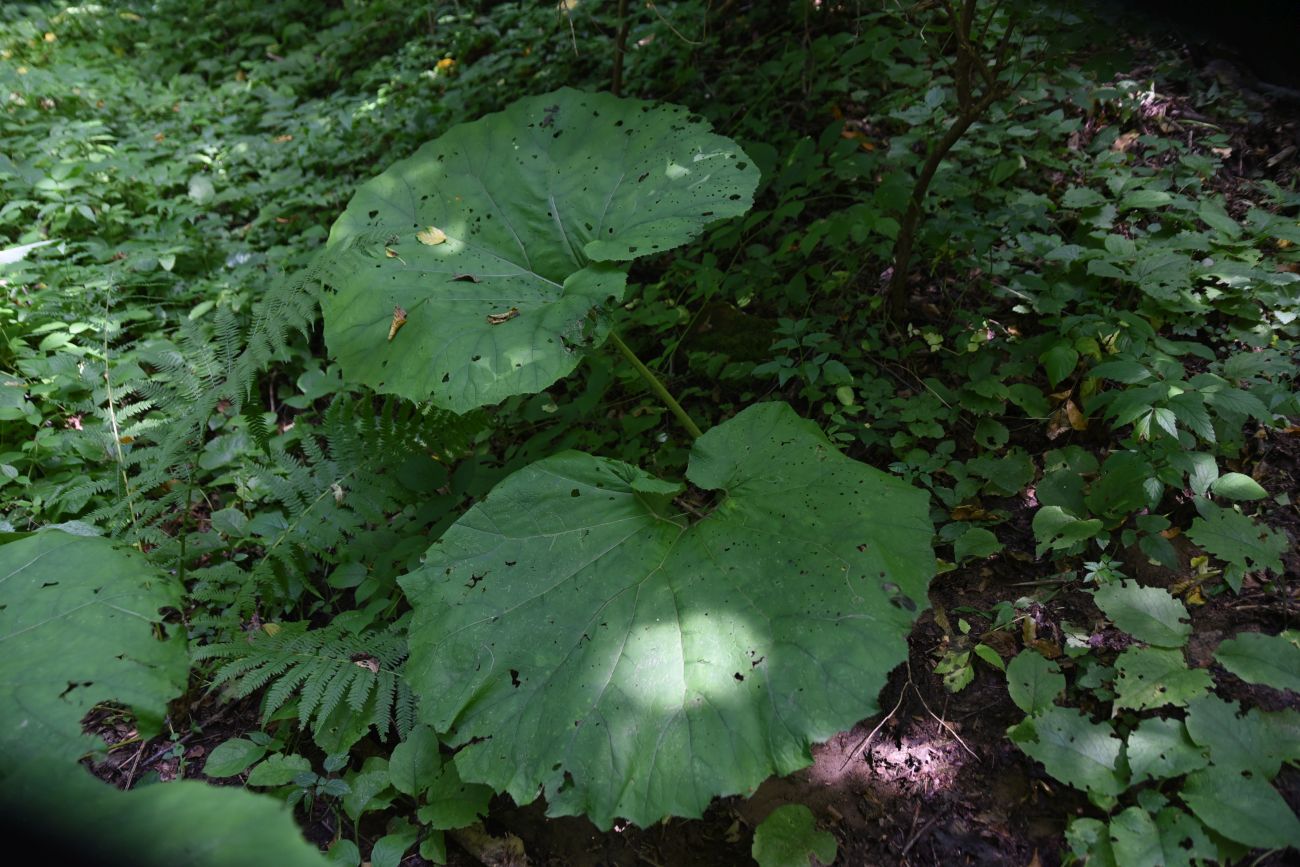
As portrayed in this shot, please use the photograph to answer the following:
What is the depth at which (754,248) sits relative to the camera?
329cm

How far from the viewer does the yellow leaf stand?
243 centimetres

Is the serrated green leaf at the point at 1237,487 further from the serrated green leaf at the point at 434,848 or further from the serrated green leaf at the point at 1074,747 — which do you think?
the serrated green leaf at the point at 434,848

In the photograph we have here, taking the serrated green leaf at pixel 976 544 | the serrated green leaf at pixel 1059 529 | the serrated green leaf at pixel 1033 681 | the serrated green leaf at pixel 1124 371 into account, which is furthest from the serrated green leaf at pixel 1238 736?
the serrated green leaf at pixel 1124 371

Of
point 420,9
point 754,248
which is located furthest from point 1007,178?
point 420,9

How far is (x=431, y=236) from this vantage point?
2443mm

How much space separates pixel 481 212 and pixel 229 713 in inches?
69.8

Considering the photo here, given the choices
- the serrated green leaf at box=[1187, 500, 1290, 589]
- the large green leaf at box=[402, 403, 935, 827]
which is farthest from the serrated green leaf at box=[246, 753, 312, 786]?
the serrated green leaf at box=[1187, 500, 1290, 589]

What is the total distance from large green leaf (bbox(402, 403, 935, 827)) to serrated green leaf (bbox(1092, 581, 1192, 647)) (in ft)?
1.67

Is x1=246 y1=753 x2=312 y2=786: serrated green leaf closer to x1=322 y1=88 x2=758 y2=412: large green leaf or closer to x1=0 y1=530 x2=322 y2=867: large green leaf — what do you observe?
x1=0 y1=530 x2=322 y2=867: large green leaf

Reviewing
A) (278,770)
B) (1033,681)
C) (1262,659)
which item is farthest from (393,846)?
(1262,659)

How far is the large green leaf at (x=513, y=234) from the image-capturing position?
2.12 meters

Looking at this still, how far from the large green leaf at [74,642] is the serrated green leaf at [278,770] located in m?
0.72

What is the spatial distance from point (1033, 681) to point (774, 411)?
97 centimetres

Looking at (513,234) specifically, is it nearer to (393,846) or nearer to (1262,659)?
(393,846)
